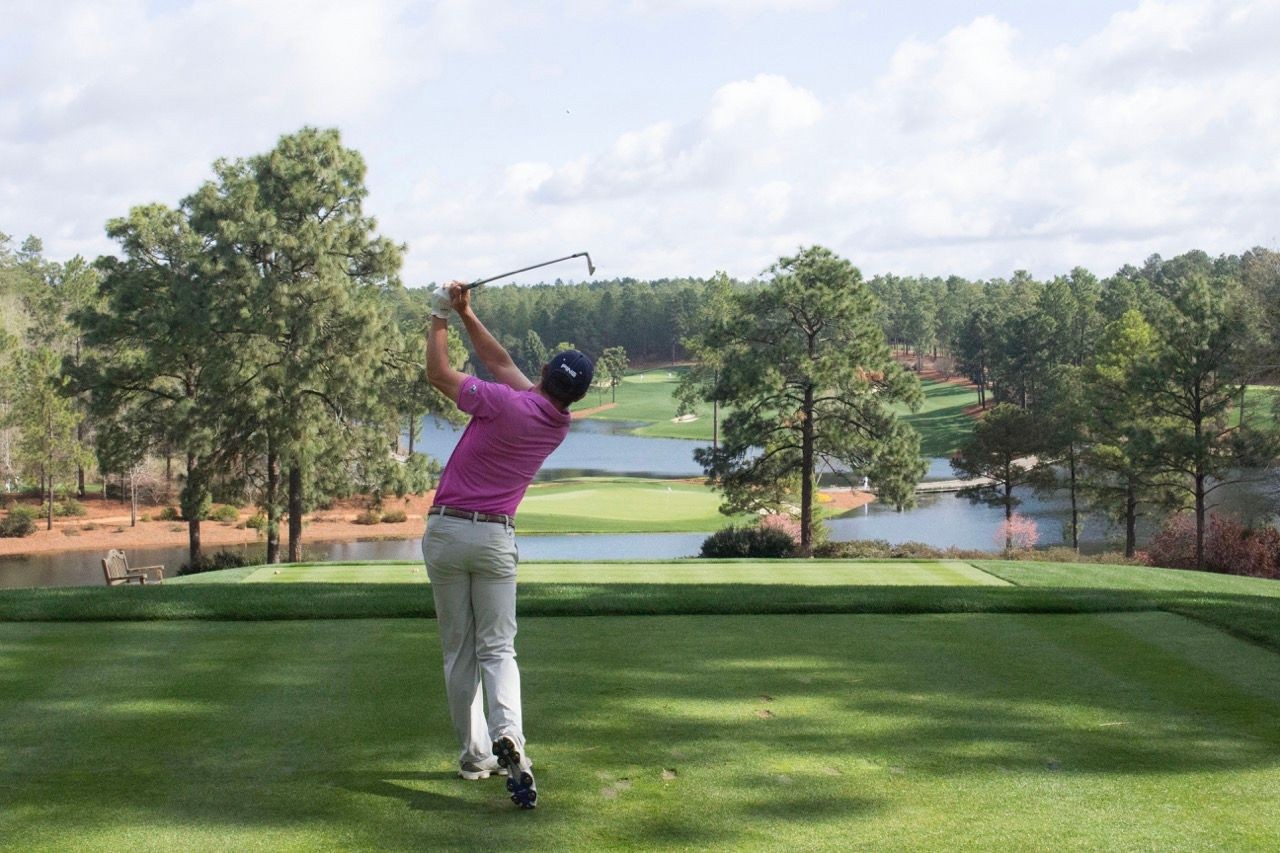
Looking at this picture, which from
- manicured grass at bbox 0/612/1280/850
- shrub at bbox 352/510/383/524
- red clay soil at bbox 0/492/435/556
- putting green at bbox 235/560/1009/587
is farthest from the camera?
shrub at bbox 352/510/383/524

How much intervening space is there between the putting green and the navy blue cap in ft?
38.7

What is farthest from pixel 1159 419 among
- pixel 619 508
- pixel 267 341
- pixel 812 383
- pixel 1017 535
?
pixel 267 341

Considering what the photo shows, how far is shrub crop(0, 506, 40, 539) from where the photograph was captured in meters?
52.6

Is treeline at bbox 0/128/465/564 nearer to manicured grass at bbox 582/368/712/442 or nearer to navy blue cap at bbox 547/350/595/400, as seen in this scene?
navy blue cap at bbox 547/350/595/400

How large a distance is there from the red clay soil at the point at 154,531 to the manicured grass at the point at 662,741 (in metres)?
44.6

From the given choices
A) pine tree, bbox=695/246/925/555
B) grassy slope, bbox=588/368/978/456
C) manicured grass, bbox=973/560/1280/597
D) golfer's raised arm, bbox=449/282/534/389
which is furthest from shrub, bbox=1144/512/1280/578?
grassy slope, bbox=588/368/978/456

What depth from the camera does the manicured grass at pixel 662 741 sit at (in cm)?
466

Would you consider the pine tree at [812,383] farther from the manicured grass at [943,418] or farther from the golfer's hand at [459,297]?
A: the manicured grass at [943,418]

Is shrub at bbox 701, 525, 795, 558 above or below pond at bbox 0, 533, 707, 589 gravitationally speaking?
above

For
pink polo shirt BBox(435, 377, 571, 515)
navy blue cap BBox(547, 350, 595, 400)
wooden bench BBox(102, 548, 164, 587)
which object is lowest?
wooden bench BBox(102, 548, 164, 587)

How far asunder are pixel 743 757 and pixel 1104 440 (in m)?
47.5

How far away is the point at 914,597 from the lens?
10.2m

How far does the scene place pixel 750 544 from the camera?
36.1 meters

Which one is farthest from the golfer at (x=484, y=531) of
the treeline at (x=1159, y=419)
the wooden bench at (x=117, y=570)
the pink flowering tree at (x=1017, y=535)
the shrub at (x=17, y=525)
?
the shrub at (x=17, y=525)
